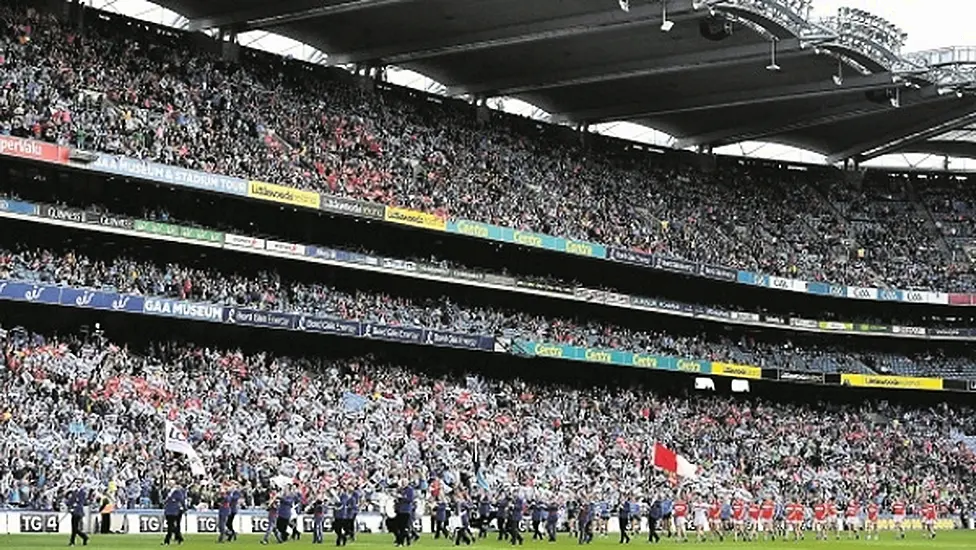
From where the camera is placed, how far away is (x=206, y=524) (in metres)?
43.3

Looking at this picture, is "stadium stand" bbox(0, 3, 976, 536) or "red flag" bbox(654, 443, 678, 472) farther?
"red flag" bbox(654, 443, 678, 472)

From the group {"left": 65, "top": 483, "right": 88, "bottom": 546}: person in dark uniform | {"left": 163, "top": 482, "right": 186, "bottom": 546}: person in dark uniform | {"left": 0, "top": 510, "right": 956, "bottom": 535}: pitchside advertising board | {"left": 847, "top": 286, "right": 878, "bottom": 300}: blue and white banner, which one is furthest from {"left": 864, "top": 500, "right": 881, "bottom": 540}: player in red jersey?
{"left": 65, "top": 483, "right": 88, "bottom": 546}: person in dark uniform

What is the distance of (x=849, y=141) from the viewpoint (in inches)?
3108

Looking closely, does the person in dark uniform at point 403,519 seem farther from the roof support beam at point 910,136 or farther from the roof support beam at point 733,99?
the roof support beam at point 910,136

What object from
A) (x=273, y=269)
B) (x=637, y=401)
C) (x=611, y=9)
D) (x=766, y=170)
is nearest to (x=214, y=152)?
(x=273, y=269)

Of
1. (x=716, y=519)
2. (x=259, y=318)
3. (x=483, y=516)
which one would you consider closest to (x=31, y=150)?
(x=259, y=318)

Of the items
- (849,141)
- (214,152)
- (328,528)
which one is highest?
(849,141)

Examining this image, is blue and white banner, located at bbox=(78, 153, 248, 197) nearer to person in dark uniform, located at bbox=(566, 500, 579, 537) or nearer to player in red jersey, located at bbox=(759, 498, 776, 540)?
person in dark uniform, located at bbox=(566, 500, 579, 537)

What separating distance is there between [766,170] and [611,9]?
1069 inches

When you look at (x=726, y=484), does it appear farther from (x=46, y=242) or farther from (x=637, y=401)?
(x=46, y=242)

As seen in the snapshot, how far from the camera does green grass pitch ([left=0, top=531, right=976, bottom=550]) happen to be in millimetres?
35531

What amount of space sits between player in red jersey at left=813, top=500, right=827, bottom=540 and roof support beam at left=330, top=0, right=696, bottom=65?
1760cm

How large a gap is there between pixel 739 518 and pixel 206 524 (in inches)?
680

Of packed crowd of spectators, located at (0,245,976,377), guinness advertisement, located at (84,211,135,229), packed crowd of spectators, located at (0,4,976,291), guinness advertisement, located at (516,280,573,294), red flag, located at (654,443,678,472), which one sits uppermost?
packed crowd of spectators, located at (0,4,976,291)
